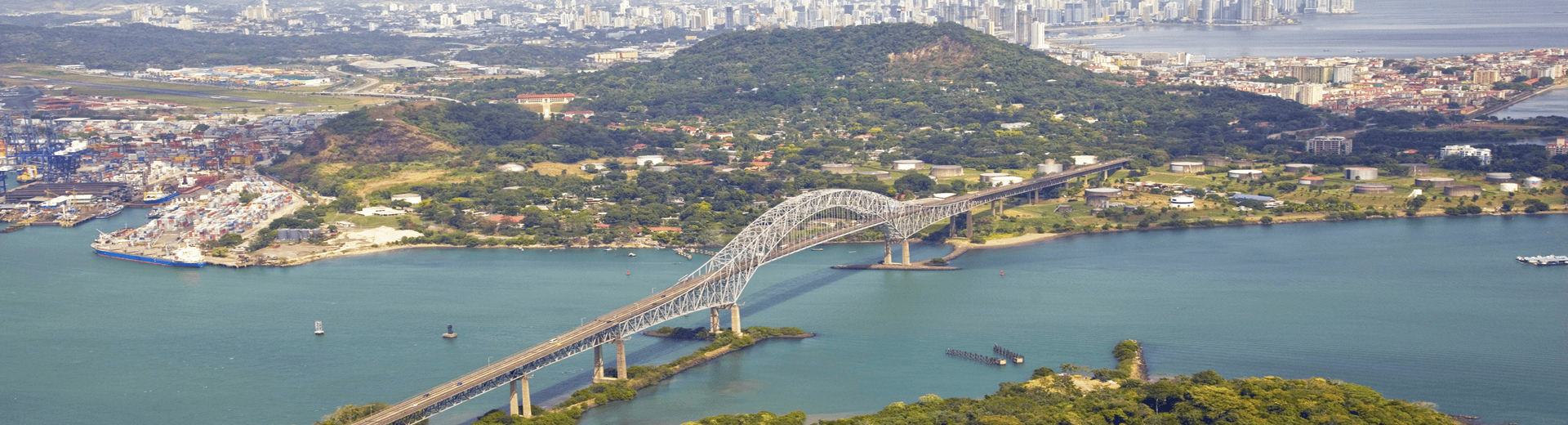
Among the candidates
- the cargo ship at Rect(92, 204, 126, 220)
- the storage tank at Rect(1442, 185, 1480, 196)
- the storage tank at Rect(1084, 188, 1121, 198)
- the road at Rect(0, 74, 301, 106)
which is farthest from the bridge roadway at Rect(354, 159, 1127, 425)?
the road at Rect(0, 74, 301, 106)

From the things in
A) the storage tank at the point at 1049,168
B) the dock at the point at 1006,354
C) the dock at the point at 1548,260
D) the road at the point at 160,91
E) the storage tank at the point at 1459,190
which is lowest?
the dock at the point at 1006,354

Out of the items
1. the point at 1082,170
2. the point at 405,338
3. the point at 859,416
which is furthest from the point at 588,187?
the point at 859,416

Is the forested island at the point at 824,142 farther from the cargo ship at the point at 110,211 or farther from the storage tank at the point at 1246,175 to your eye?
the cargo ship at the point at 110,211

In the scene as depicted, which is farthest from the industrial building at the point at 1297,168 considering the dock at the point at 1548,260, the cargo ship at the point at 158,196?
the cargo ship at the point at 158,196

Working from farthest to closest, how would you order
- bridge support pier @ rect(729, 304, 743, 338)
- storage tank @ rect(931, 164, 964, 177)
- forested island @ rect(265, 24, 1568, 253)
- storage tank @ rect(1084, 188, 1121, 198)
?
storage tank @ rect(931, 164, 964, 177)
storage tank @ rect(1084, 188, 1121, 198)
forested island @ rect(265, 24, 1568, 253)
bridge support pier @ rect(729, 304, 743, 338)

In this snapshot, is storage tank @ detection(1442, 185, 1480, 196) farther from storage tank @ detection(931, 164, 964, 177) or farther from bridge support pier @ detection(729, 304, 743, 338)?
bridge support pier @ detection(729, 304, 743, 338)

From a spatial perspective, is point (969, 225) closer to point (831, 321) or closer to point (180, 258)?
point (831, 321)
